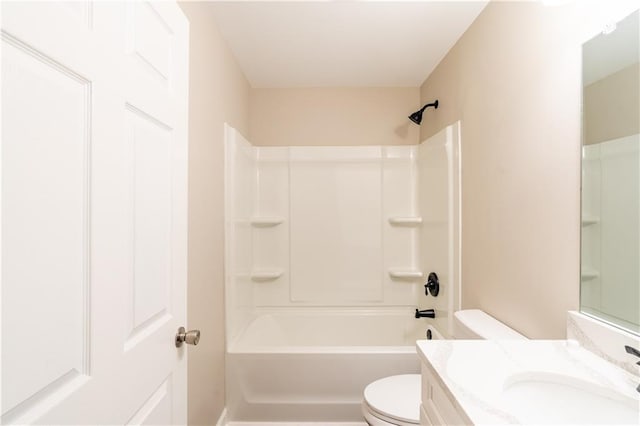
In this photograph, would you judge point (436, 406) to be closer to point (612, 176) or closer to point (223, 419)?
point (612, 176)

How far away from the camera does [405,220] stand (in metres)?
2.84

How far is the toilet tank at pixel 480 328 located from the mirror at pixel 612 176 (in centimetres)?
39

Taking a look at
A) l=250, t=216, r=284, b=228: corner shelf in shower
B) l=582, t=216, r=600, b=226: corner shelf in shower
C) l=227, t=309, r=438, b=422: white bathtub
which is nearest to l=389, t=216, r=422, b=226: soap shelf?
l=250, t=216, r=284, b=228: corner shelf in shower

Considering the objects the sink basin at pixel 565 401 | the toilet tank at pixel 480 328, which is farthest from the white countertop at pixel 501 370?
the toilet tank at pixel 480 328

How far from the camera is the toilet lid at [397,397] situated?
148 cm

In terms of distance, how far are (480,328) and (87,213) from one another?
152cm

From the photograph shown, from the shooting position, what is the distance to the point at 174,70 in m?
1.10

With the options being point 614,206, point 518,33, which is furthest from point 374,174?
point 614,206

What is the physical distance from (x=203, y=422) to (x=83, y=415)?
4.08 feet

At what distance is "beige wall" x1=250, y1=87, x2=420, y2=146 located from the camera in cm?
292

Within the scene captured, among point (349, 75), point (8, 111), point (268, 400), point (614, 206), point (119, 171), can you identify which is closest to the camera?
point (8, 111)

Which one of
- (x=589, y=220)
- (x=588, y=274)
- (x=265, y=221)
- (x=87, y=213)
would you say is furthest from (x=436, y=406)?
(x=265, y=221)

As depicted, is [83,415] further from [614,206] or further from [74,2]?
[614,206]

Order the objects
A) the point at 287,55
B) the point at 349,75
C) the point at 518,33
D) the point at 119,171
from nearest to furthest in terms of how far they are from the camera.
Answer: the point at 119,171
the point at 518,33
the point at 287,55
the point at 349,75
